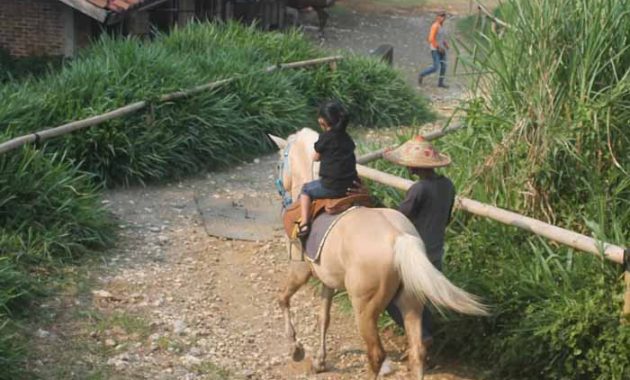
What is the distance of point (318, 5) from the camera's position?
88.7 feet

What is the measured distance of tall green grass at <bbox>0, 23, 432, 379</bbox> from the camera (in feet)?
28.9

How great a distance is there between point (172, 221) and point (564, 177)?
4.20m

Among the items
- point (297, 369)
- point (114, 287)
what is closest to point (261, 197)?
point (114, 287)

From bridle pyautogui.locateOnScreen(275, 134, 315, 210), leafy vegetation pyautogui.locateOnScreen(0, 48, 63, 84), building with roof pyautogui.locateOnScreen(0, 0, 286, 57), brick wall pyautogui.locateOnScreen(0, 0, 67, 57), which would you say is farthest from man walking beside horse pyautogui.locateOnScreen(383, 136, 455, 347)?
brick wall pyautogui.locateOnScreen(0, 0, 67, 57)

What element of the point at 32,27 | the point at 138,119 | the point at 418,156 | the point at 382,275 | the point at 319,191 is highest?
the point at 418,156

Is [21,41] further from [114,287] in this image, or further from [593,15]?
[593,15]

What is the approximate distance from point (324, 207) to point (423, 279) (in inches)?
45.0

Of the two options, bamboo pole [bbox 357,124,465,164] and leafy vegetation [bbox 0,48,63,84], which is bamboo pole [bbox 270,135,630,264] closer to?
bamboo pole [bbox 357,124,465,164]

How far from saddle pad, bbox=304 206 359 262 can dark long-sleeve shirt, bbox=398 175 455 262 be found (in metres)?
0.36

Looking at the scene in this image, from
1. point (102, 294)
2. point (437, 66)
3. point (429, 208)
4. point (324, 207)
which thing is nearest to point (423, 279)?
point (429, 208)

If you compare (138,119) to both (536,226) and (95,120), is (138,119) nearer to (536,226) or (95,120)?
(95,120)

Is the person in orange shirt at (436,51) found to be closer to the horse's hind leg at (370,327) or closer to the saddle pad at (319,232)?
the saddle pad at (319,232)

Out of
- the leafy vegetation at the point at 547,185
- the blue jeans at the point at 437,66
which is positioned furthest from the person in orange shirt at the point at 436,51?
the leafy vegetation at the point at 547,185

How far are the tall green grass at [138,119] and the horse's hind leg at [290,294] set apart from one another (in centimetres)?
181
